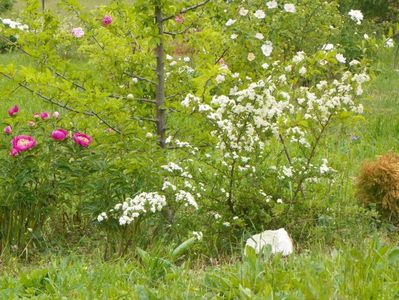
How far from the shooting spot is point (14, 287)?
3.22 m

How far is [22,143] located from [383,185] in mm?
2315

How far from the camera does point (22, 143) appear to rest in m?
4.44

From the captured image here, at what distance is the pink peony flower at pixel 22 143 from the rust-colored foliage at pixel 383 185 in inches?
85.7

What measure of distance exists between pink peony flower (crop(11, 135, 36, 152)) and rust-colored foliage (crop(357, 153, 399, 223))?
2177 mm

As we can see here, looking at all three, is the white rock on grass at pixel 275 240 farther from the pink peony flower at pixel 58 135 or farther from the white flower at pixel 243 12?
the white flower at pixel 243 12

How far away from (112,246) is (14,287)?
1.24 m

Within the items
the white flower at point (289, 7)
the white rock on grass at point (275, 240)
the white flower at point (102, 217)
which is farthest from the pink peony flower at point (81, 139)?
the white flower at point (289, 7)

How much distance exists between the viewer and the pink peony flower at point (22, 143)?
442 centimetres

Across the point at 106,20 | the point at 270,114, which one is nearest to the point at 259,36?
the point at 270,114

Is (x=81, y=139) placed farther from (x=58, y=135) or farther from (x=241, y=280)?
(x=241, y=280)

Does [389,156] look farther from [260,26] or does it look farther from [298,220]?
[260,26]

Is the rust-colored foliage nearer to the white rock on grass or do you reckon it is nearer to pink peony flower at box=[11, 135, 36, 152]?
the white rock on grass

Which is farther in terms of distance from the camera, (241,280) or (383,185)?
(383,185)

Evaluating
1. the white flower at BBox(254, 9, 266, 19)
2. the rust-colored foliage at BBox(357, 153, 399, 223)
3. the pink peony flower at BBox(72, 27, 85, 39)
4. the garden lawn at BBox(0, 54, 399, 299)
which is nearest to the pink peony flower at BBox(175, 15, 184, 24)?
the white flower at BBox(254, 9, 266, 19)
